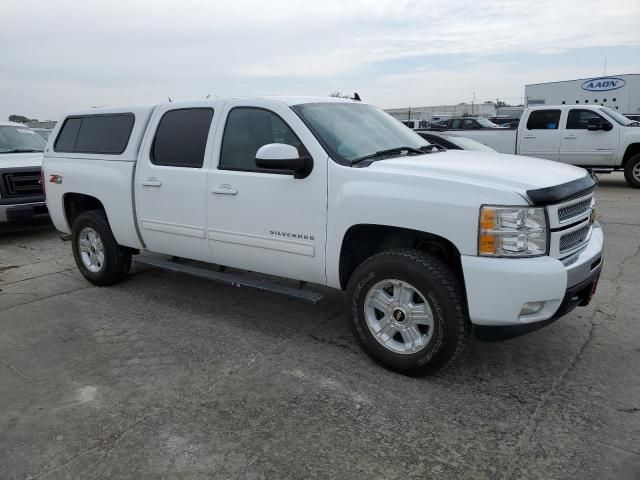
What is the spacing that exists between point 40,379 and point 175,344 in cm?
97

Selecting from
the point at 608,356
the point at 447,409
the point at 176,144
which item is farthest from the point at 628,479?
the point at 176,144

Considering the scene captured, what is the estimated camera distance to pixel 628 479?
8.50 feet

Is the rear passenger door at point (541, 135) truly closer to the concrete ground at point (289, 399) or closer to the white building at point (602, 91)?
the concrete ground at point (289, 399)

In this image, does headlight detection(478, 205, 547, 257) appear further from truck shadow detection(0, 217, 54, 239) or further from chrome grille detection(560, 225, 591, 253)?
truck shadow detection(0, 217, 54, 239)

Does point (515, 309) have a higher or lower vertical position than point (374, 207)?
lower

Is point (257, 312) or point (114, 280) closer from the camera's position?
point (257, 312)

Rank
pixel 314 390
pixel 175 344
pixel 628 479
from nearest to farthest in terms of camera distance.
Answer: pixel 628 479
pixel 314 390
pixel 175 344

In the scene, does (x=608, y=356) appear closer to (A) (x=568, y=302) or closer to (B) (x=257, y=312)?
(A) (x=568, y=302)

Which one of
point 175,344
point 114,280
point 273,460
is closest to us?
point 273,460

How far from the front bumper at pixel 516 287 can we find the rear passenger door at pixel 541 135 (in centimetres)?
1083

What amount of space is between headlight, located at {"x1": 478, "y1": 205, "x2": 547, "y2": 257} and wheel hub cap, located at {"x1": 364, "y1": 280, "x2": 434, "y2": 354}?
0.55 meters

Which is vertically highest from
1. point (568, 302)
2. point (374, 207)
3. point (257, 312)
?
point (374, 207)

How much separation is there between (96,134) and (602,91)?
29869 mm

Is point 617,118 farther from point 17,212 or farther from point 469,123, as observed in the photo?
point 17,212
